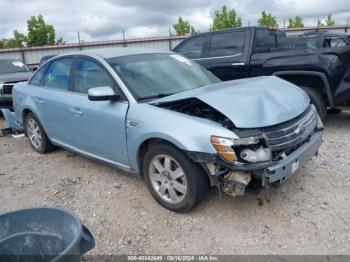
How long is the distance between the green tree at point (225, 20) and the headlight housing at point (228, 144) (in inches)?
1092

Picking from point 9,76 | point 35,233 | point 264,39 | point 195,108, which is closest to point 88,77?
point 195,108

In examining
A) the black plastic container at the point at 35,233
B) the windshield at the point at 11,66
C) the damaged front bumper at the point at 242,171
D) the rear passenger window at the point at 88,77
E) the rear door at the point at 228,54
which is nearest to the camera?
the black plastic container at the point at 35,233

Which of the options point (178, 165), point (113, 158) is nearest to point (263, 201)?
point (178, 165)

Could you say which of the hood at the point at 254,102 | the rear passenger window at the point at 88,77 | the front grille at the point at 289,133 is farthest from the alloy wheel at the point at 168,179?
the rear passenger window at the point at 88,77

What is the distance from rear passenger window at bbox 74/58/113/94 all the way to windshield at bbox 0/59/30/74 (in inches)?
243

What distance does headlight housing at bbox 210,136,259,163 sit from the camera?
9.29 feet

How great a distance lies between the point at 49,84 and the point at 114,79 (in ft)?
5.51

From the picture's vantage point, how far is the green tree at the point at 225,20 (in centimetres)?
2894

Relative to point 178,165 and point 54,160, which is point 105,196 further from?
point 54,160

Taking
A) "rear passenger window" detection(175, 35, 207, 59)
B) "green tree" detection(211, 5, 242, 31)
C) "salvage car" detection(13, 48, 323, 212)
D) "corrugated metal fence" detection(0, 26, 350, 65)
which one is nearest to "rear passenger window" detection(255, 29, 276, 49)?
"rear passenger window" detection(175, 35, 207, 59)

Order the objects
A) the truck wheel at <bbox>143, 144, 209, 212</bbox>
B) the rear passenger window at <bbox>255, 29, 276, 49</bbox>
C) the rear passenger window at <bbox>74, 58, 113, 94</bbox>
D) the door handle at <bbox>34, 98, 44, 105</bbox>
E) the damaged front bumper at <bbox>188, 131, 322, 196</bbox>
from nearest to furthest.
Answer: the damaged front bumper at <bbox>188, 131, 322, 196</bbox> < the truck wheel at <bbox>143, 144, 209, 212</bbox> < the rear passenger window at <bbox>74, 58, 113, 94</bbox> < the door handle at <bbox>34, 98, 44, 105</bbox> < the rear passenger window at <bbox>255, 29, 276, 49</bbox>

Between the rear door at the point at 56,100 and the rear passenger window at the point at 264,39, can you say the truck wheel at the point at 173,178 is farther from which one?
the rear passenger window at the point at 264,39

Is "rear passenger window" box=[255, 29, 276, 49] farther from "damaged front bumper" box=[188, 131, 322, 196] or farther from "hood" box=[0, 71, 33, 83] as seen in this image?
"hood" box=[0, 71, 33, 83]

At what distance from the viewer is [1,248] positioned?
2.29m
